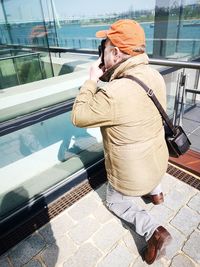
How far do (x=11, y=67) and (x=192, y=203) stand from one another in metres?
6.19

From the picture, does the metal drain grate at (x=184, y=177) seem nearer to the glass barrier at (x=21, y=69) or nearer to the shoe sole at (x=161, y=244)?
the shoe sole at (x=161, y=244)

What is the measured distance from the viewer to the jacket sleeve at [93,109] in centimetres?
143

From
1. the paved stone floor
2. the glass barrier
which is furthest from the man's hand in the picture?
the glass barrier

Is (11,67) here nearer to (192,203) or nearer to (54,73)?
(54,73)

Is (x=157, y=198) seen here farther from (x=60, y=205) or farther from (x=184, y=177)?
(x=60, y=205)

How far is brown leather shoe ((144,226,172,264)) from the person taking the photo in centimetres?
169

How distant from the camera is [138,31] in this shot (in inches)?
57.7

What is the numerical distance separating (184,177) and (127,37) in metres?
1.90

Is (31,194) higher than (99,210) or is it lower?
higher

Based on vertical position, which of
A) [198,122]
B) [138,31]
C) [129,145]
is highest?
[138,31]

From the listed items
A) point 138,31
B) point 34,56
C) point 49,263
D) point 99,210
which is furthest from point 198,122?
point 34,56

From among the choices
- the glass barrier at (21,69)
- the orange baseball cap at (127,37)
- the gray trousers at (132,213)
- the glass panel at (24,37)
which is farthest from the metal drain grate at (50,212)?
the glass barrier at (21,69)

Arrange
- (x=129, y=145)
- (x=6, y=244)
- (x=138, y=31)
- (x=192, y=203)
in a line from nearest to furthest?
(x=138, y=31) → (x=129, y=145) → (x=6, y=244) → (x=192, y=203)

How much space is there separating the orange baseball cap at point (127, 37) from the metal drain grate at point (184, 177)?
1761 millimetres
